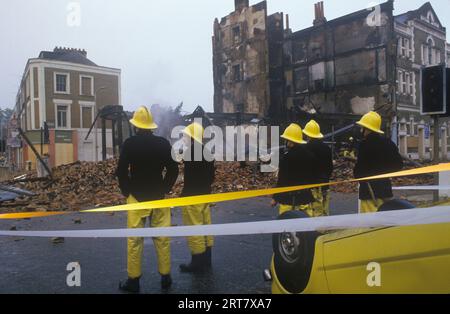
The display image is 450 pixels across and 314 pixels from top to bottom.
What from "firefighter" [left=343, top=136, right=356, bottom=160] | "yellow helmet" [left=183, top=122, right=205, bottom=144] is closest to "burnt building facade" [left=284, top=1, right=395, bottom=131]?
"firefighter" [left=343, top=136, right=356, bottom=160]

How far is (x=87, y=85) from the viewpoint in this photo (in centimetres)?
3641

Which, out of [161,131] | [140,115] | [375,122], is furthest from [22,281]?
[161,131]

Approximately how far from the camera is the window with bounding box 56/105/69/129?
119 ft

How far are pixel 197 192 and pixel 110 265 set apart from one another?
1360 mm

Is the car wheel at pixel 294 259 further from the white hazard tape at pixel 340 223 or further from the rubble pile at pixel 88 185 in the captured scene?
the rubble pile at pixel 88 185

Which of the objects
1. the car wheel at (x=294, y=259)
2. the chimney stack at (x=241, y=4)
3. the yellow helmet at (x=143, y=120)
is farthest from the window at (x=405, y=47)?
the car wheel at (x=294, y=259)

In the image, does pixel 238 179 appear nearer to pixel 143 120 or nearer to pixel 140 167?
pixel 143 120

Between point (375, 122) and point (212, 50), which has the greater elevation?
point (212, 50)

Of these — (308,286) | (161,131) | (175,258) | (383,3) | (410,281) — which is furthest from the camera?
(161,131)

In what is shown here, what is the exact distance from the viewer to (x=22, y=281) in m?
4.19

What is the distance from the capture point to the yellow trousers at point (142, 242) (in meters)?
3.75

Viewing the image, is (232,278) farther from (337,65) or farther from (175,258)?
(337,65)

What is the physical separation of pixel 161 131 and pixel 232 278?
25038mm

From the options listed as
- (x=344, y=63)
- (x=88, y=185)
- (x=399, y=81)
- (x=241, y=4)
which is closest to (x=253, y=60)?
(x=241, y=4)
